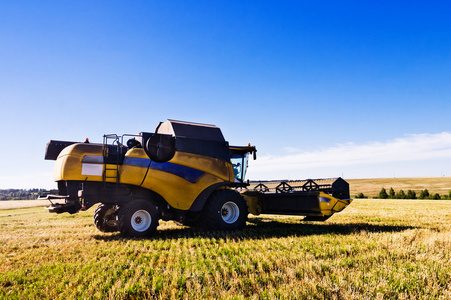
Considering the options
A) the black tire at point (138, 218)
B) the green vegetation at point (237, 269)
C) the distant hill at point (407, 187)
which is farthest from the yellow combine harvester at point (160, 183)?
the distant hill at point (407, 187)

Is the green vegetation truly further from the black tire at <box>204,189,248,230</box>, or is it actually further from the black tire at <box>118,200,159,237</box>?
the black tire at <box>204,189,248,230</box>

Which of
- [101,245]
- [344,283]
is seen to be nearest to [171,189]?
[101,245]

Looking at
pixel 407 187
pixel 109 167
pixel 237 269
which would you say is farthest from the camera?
pixel 407 187

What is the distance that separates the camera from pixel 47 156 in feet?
28.1

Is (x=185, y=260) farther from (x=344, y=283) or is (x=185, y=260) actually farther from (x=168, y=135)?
(x=168, y=135)

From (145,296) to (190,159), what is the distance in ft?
17.0

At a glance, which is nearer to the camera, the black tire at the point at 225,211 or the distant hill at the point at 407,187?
the black tire at the point at 225,211

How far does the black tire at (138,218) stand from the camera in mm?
7809

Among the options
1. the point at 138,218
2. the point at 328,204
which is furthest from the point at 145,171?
the point at 328,204

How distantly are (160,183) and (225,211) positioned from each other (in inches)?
88.1

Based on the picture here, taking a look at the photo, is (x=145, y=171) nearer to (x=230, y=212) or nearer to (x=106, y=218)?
(x=106, y=218)

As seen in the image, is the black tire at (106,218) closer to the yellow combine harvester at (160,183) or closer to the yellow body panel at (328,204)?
the yellow combine harvester at (160,183)

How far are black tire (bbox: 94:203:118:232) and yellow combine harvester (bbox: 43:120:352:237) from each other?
0.03m

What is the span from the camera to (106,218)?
931cm
